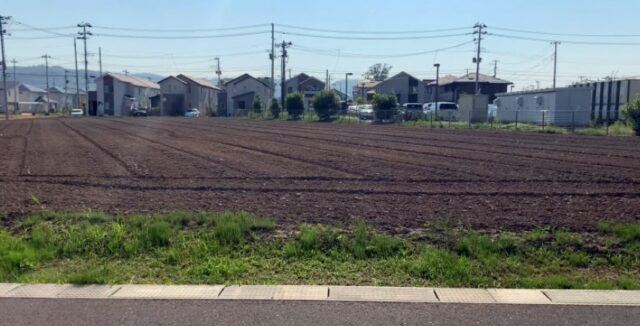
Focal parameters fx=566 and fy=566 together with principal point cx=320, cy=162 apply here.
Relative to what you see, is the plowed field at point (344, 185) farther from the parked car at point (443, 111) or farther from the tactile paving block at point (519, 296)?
the parked car at point (443, 111)

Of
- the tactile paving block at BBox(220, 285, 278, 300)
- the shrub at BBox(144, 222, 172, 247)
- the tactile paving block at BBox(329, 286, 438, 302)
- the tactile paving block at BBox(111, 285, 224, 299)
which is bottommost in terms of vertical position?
the tactile paving block at BBox(111, 285, 224, 299)

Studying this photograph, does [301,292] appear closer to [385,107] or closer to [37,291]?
[37,291]

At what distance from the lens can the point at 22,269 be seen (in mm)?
6273

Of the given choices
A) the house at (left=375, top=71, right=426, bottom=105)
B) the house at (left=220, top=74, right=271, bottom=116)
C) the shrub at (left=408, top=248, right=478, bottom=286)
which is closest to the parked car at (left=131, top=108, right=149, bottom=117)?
the house at (left=220, top=74, right=271, bottom=116)

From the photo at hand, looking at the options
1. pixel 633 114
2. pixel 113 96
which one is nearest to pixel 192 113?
pixel 113 96

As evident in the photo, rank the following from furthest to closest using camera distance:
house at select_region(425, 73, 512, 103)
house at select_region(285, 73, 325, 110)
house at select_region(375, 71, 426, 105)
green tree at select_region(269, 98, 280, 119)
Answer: house at select_region(285, 73, 325, 110)
house at select_region(375, 71, 426, 105)
house at select_region(425, 73, 512, 103)
green tree at select_region(269, 98, 280, 119)

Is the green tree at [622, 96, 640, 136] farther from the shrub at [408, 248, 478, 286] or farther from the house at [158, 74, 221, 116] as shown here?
the house at [158, 74, 221, 116]

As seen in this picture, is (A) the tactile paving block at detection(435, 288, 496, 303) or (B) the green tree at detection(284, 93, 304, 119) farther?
(B) the green tree at detection(284, 93, 304, 119)

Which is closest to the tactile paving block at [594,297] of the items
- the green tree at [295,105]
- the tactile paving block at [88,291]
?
the tactile paving block at [88,291]

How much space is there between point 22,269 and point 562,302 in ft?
18.5

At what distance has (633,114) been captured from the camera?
33656 mm

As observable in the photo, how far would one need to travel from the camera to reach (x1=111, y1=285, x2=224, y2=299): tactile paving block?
5.32 metres

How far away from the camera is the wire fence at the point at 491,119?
130ft

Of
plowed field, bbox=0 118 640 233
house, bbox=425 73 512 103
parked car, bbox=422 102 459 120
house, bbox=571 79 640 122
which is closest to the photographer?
plowed field, bbox=0 118 640 233
